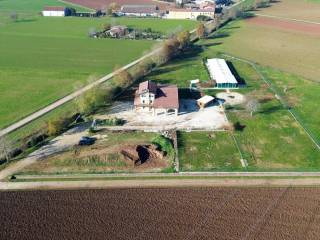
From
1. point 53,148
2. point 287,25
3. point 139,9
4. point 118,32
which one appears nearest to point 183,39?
point 118,32

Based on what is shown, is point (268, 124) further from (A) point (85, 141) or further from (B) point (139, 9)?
(B) point (139, 9)

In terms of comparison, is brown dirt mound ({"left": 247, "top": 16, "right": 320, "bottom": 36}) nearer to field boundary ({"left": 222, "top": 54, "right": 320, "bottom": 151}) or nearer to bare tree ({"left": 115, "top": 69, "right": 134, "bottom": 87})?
field boundary ({"left": 222, "top": 54, "right": 320, "bottom": 151})

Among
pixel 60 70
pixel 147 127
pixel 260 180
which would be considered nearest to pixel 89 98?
pixel 147 127

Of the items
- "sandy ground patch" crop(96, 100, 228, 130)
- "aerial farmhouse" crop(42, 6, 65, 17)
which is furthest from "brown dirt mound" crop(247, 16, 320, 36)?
"aerial farmhouse" crop(42, 6, 65, 17)

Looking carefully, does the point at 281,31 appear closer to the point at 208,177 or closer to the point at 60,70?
the point at 60,70

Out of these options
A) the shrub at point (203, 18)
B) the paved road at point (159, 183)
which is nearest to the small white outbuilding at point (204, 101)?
the paved road at point (159, 183)

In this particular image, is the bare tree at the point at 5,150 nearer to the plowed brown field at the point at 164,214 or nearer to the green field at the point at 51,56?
the plowed brown field at the point at 164,214
